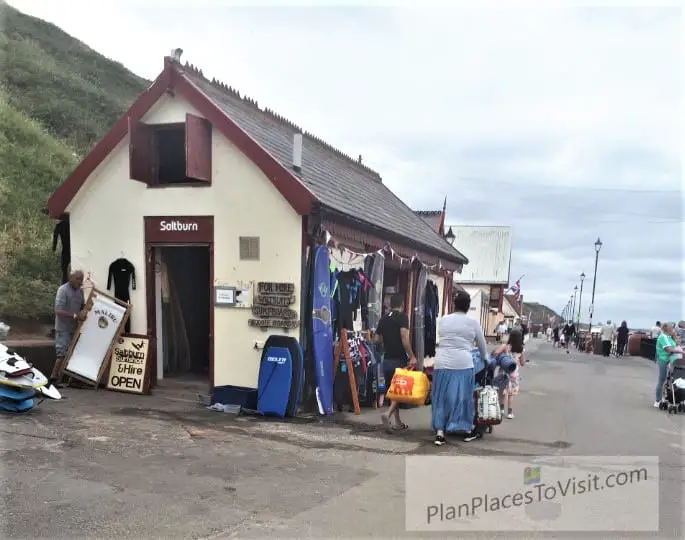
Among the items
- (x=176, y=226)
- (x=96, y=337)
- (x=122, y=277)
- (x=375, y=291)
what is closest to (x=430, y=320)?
(x=375, y=291)

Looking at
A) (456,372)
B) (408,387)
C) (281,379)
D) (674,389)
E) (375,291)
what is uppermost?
(375,291)

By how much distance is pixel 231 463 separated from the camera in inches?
224

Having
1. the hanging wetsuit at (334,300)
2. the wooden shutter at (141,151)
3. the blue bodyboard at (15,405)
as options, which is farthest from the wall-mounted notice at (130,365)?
the hanging wetsuit at (334,300)

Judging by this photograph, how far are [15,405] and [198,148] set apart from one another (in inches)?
168

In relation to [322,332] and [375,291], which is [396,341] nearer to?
[322,332]

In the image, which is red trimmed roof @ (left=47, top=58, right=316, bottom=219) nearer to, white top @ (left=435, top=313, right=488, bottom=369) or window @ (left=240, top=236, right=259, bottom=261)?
window @ (left=240, top=236, right=259, bottom=261)

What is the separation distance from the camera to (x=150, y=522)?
4.07m

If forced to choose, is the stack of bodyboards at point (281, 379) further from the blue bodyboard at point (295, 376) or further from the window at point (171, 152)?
the window at point (171, 152)

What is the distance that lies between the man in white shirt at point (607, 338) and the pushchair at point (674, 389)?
16.6 meters

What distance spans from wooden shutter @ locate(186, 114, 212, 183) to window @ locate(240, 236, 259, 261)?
3.72 ft

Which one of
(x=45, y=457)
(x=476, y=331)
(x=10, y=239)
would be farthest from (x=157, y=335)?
(x=10, y=239)

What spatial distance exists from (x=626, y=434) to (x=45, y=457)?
24.1 feet

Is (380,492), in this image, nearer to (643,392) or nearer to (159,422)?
(159,422)

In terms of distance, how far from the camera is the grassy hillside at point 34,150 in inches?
498
